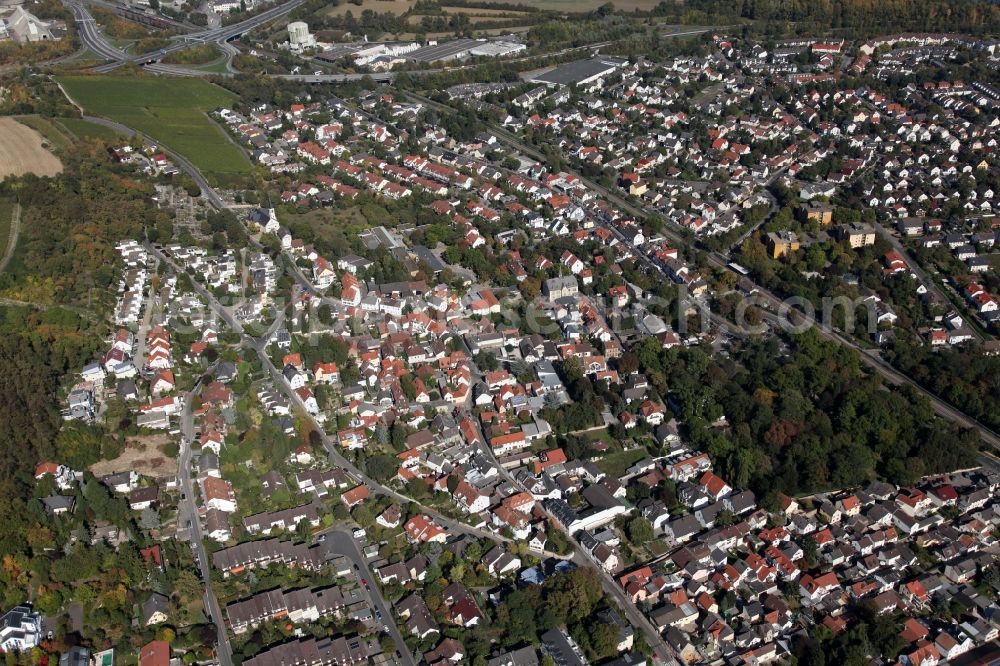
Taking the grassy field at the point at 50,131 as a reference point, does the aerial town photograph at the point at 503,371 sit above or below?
below

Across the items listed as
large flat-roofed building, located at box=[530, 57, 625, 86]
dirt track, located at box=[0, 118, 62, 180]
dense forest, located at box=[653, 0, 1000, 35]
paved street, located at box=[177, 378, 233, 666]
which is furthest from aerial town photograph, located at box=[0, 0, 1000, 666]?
dense forest, located at box=[653, 0, 1000, 35]

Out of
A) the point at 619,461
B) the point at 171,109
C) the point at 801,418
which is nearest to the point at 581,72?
the point at 171,109

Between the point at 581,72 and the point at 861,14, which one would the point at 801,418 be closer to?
the point at 581,72

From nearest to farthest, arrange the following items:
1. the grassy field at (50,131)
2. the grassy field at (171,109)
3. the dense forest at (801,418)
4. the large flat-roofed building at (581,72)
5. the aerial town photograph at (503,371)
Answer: the aerial town photograph at (503,371)
the dense forest at (801,418)
the grassy field at (50,131)
the grassy field at (171,109)
the large flat-roofed building at (581,72)

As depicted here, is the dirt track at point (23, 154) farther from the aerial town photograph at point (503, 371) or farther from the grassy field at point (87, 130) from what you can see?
the grassy field at point (87, 130)

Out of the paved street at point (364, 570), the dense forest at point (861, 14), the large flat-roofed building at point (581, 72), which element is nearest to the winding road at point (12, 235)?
the paved street at point (364, 570)
